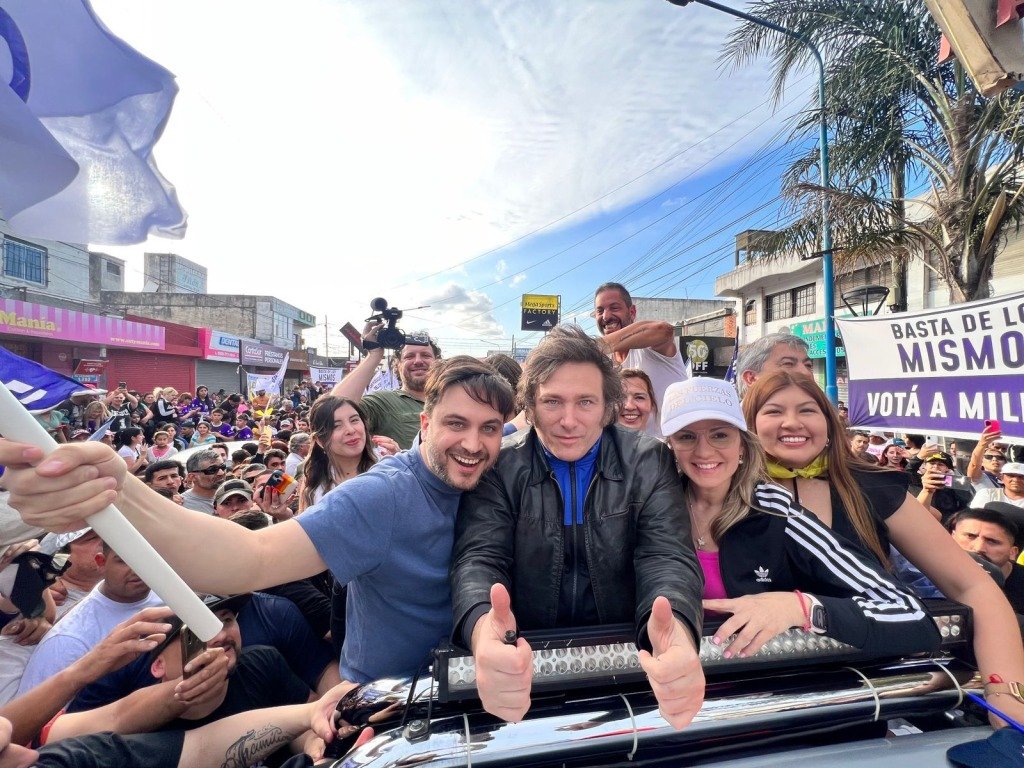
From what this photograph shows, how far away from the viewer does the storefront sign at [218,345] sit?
27.0 m

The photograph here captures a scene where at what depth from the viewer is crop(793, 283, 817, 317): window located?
17.6 m

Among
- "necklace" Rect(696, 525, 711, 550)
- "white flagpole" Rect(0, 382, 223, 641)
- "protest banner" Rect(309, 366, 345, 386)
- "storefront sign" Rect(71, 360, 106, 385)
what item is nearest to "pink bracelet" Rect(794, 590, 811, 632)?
"necklace" Rect(696, 525, 711, 550)

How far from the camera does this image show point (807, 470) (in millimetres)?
2018

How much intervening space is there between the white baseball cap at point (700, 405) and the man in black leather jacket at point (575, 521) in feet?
0.39

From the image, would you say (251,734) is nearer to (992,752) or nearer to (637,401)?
(992,752)

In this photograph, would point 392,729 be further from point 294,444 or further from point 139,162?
point 294,444

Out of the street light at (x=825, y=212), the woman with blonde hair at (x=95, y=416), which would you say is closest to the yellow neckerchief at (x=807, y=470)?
the street light at (x=825, y=212)

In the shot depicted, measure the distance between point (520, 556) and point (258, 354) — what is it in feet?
111

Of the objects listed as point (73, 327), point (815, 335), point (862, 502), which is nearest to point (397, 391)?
point (862, 502)

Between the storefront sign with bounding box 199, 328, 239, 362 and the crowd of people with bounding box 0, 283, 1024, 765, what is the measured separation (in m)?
28.5

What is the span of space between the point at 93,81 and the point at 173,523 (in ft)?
4.80

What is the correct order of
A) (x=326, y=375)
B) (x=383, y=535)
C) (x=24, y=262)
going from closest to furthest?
(x=383, y=535) < (x=326, y=375) < (x=24, y=262)

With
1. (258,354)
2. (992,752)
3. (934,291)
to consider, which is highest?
(258,354)

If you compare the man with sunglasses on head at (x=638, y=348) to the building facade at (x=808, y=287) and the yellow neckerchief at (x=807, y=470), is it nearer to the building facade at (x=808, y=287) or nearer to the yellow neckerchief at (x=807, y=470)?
the yellow neckerchief at (x=807, y=470)
